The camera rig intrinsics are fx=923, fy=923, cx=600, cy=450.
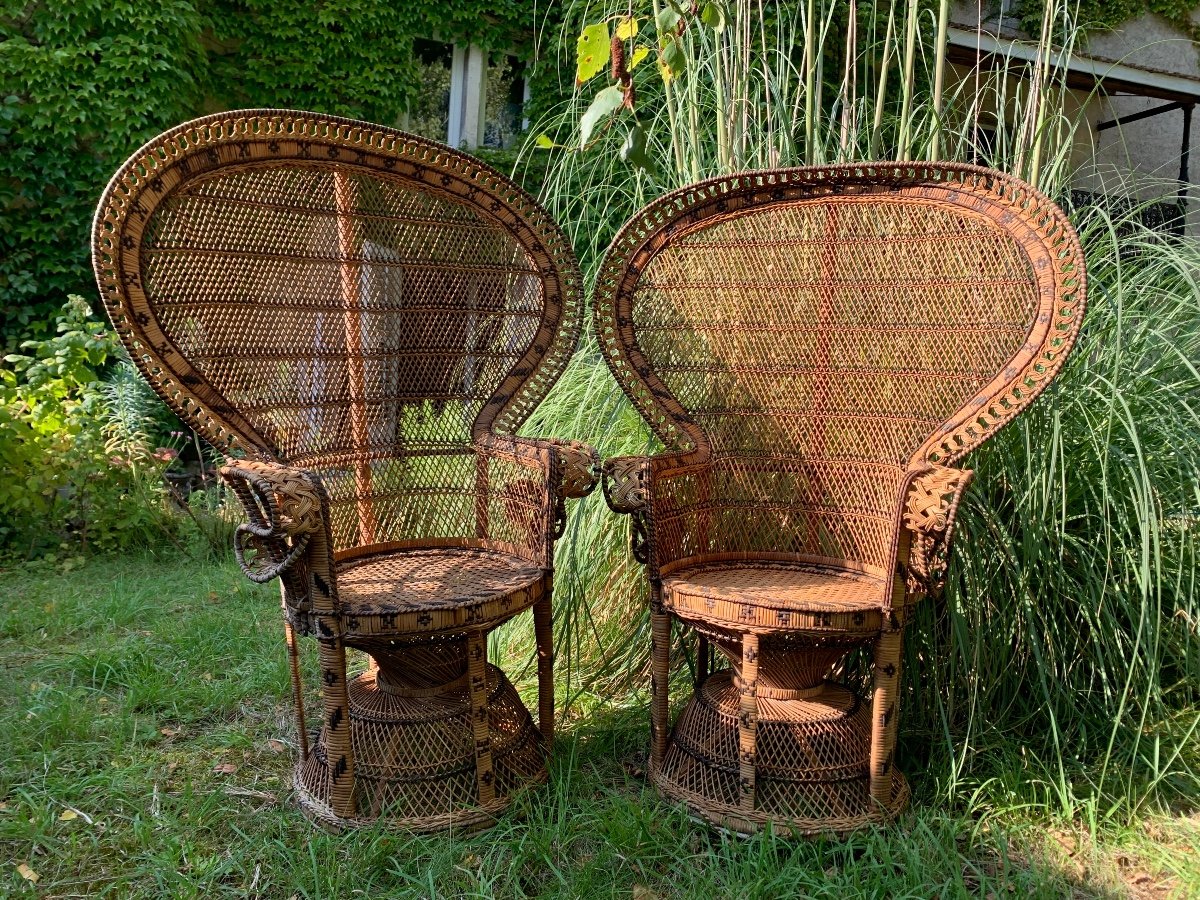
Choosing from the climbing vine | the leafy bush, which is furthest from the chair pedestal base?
the climbing vine

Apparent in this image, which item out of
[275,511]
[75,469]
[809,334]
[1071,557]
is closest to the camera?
[275,511]

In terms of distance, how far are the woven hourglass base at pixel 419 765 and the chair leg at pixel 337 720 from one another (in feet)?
0.10

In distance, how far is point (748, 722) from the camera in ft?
6.03

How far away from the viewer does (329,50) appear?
6.12m

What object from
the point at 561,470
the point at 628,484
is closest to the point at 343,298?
the point at 561,470

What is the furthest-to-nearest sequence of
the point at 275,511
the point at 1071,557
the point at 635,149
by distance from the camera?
1. the point at 1071,557
2. the point at 275,511
3. the point at 635,149

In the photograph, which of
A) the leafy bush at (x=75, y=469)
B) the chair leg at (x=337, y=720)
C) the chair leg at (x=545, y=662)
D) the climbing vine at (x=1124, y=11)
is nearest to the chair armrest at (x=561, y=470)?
the chair leg at (x=545, y=662)

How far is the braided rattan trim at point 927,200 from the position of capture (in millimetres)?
1809

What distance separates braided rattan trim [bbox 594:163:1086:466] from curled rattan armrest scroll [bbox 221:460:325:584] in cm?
82

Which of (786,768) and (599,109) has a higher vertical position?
(599,109)

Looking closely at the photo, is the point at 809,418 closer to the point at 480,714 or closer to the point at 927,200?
the point at 927,200

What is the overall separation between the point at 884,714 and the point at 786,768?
228 millimetres

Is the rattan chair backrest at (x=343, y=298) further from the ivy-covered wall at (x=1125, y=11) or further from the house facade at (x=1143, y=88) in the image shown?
the ivy-covered wall at (x=1125, y=11)

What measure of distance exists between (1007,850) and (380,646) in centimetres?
130
